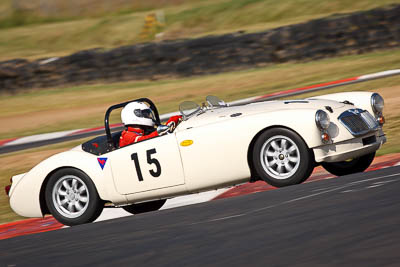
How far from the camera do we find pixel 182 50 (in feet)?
69.5

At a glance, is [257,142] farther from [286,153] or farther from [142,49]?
[142,49]

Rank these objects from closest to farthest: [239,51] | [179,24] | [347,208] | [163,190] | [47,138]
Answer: [347,208] < [163,190] < [47,138] < [239,51] < [179,24]

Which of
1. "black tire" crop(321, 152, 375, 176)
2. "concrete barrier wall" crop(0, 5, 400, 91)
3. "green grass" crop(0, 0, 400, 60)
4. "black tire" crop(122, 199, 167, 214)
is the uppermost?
"green grass" crop(0, 0, 400, 60)

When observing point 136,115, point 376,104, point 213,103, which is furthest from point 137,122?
point 376,104

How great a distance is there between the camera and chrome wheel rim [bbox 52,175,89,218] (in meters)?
7.39

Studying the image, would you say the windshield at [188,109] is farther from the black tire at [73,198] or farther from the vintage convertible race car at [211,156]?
the black tire at [73,198]

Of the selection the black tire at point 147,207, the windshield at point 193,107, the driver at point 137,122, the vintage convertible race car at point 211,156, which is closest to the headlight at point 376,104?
the vintage convertible race car at point 211,156

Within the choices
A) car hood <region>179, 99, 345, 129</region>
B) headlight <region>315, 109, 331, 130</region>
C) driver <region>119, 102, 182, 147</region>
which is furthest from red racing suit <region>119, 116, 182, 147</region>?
headlight <region>315, 109, 331, 130</region>

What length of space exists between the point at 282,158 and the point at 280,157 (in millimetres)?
21

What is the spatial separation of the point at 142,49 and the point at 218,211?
641 inches

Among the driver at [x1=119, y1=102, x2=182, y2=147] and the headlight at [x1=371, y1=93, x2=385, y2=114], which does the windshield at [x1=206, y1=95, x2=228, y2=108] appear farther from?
the headlight at [x1=371, y1=93, x2=385, y2=114]

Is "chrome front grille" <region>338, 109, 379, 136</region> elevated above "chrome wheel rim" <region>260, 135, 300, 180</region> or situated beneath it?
elevated above

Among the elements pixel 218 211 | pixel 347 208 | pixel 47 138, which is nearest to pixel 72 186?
pixel 218 211

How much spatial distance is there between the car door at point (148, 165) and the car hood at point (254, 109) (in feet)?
0.92
